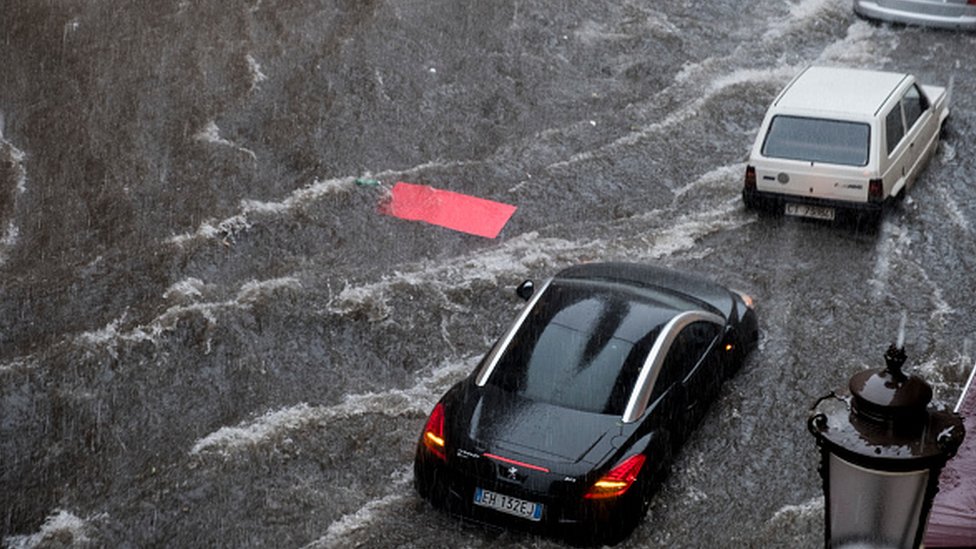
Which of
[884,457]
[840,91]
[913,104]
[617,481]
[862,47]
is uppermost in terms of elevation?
[884,457]

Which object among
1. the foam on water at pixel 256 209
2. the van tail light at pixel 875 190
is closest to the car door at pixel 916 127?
the van tail light at pixel 875 190

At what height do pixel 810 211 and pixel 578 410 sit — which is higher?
pixel 578 410

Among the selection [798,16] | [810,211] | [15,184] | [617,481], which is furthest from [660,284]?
[798,16]

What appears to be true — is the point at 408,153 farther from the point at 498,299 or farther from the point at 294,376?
the point at 294,376

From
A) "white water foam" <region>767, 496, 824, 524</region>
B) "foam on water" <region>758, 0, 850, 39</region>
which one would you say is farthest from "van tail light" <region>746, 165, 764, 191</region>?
"foam on water" <region>758, 0, 850, 39</region>

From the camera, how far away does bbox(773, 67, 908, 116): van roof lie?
1363cm

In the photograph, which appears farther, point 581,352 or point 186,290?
point 186,290

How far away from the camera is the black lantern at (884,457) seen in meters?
3.60

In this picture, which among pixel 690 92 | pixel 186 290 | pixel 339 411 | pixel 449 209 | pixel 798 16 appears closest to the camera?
pixel 339 411

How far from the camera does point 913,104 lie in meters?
14.4

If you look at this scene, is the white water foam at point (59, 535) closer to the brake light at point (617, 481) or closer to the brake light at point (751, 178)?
the brake light at point (617, 481)

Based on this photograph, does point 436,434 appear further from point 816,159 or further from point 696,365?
point 816,159

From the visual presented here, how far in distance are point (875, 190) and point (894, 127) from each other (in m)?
1.06

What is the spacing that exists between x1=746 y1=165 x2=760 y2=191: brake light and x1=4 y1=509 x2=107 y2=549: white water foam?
7.78 metres
